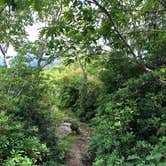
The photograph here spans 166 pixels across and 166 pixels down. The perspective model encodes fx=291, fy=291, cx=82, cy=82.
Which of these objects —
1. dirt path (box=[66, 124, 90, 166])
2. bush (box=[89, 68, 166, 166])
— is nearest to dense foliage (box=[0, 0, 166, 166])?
bush (box=[89, 68, 166, 166])

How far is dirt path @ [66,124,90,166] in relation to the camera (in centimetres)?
671

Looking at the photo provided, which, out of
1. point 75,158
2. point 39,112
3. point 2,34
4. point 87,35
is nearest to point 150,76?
point 87,35

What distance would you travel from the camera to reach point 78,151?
7.55 meters

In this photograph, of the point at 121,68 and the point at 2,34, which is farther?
the point at 2,34

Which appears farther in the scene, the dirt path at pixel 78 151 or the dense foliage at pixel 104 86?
the dirt path at pixel 78 151

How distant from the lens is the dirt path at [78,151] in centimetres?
671

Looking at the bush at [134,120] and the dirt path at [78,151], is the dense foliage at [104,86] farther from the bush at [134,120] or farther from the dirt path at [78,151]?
the dirt path at [78,151]

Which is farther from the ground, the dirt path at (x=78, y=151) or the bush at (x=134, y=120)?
the bush at (x=134, y=120)

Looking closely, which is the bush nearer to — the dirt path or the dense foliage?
the dense foliage

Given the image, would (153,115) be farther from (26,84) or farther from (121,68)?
(26,84)

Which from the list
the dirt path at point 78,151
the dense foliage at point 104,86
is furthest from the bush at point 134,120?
the dirt path at point 78,151

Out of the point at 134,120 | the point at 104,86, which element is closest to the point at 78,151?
the point at 104,86

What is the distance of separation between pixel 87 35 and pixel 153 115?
1.88 metres

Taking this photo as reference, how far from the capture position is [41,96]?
649 cm
